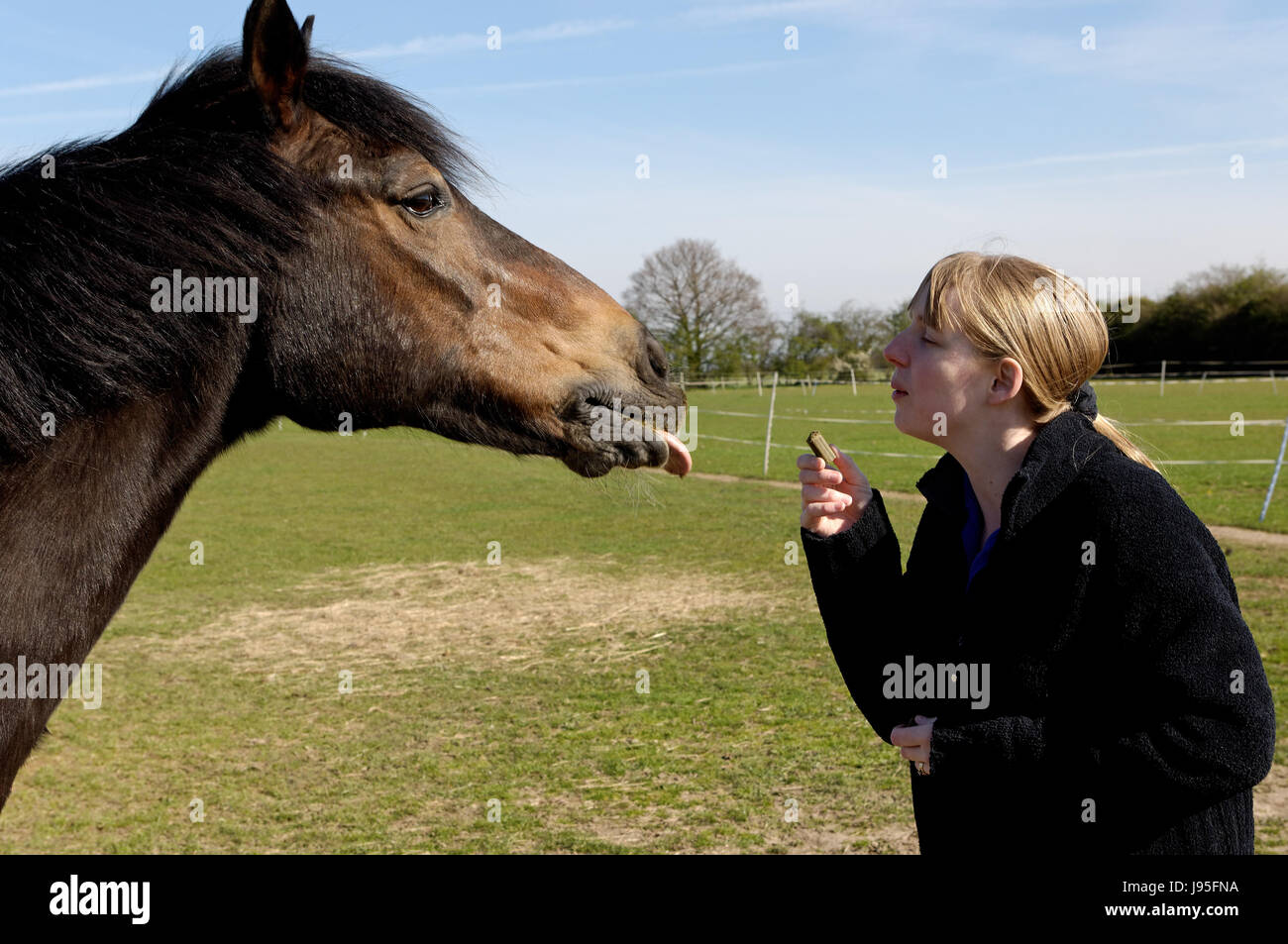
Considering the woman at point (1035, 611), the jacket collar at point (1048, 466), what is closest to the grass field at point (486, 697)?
the woman at point (1035, 611)

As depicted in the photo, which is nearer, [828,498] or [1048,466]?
[1048,466]

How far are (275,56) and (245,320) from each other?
548mm

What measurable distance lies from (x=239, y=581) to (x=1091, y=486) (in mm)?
10014

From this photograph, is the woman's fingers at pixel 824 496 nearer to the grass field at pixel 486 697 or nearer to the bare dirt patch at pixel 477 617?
the grass field at pixel 486 697

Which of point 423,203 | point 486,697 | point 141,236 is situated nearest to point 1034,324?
point 423,203

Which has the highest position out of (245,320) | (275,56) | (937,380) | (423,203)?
(275,56)

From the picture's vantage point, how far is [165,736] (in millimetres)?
5953

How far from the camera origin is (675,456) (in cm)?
235

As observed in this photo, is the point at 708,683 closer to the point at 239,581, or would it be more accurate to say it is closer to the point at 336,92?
the point at 336,92

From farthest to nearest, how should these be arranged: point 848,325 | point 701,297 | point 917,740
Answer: point 848,325, point 701,297, point 917,740

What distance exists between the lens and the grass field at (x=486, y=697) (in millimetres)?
4609

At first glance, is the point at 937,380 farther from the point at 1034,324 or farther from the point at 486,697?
the point at 486,697
